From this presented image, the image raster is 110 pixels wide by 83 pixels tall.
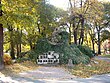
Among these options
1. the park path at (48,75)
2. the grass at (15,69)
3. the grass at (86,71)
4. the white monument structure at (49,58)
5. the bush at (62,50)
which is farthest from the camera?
the bush at (62,50)

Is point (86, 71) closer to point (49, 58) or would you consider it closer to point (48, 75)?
point (48, 75)

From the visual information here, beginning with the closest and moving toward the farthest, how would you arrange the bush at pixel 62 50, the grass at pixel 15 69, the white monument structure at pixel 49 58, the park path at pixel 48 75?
the park path at pixel 48 75 < the grass at pixel 15 69 < the white monument structure at pixel 49 58 < the bush at pixel 62 50

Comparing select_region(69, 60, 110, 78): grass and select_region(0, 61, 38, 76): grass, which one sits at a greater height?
select_region(0, 61, 38, 76): grass

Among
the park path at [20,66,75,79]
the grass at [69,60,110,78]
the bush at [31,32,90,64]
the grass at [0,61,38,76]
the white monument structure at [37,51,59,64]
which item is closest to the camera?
the park path at [20,66,75,79]

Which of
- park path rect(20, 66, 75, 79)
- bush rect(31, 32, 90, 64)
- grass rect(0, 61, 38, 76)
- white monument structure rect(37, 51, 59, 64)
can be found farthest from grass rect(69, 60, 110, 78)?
grass rect(0, 61, 38, 76)

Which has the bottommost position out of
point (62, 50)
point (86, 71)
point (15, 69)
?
point (86, 71)

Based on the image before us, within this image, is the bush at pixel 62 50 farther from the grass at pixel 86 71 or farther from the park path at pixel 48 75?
the park path at pixel 48 75

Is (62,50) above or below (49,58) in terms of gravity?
above

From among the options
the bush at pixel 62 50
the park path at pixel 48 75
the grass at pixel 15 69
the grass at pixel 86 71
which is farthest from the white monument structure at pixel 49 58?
the park path at pixel 48 75

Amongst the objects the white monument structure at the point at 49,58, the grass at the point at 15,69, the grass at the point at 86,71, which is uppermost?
the white monument structure at the point at 49,58

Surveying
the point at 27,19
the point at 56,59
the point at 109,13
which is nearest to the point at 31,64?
the point at 56,59

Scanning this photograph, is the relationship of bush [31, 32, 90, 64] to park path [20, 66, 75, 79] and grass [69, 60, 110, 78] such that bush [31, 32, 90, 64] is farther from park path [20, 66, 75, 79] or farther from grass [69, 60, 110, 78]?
park path [20, 66, 75, 79]

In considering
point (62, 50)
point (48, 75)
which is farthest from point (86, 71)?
point (62, 50)

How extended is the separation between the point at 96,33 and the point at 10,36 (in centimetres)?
2557
